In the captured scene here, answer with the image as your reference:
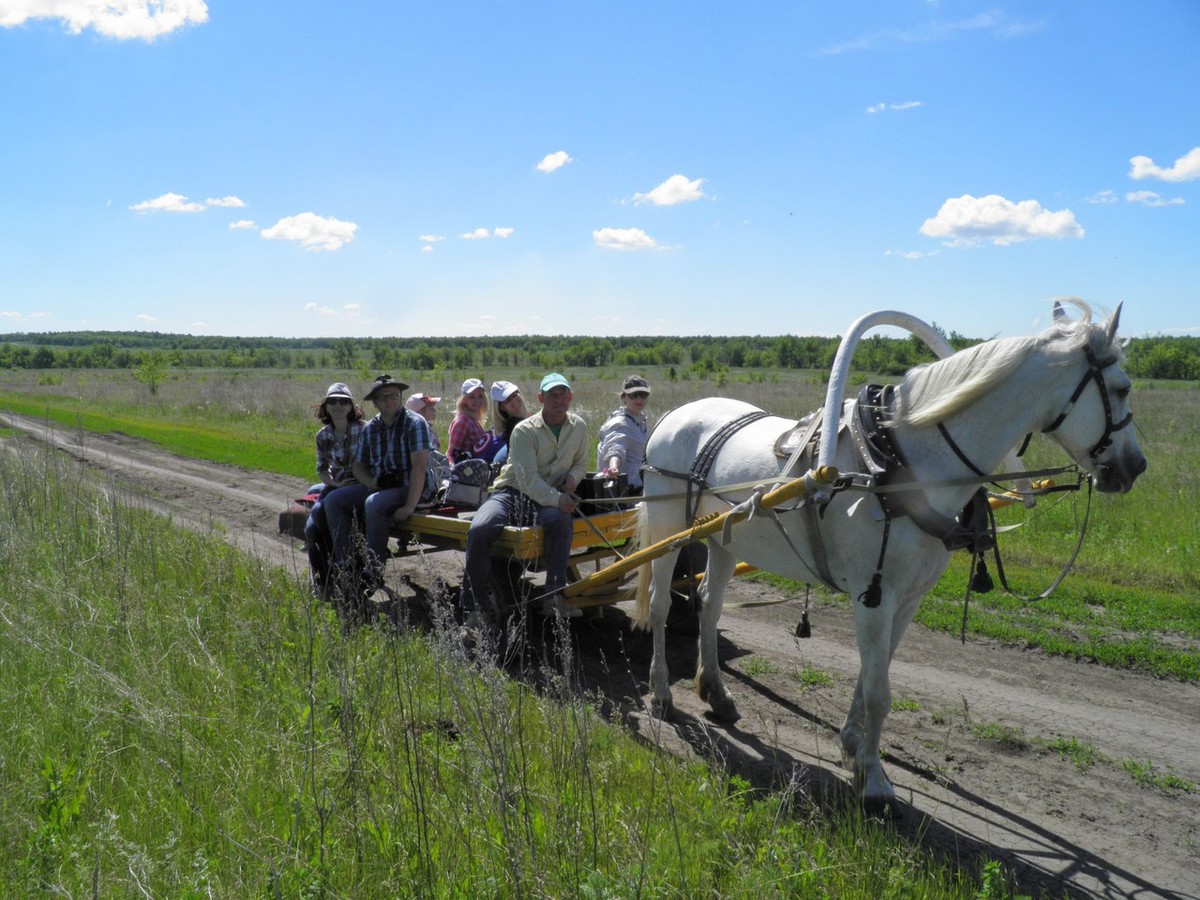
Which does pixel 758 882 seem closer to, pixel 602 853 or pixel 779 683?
pixel 602 853

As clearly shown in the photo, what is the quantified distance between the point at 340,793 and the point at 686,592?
389 cm

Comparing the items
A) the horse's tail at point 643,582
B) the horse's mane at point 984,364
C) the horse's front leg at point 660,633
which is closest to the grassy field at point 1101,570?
the horse's mane at point 984,364

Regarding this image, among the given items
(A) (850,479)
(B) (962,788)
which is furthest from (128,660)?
(B) (962,788)

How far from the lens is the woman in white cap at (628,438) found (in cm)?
725

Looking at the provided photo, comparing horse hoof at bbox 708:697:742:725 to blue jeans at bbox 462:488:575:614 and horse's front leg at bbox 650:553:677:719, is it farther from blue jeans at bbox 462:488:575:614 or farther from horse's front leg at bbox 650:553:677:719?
blue jeans at bbox 462:488:575:614

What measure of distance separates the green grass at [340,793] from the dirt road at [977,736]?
15.6 inches

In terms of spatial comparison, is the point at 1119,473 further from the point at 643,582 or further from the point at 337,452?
the point at 337,452

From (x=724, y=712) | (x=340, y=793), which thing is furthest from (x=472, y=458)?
(x=340, y=793)

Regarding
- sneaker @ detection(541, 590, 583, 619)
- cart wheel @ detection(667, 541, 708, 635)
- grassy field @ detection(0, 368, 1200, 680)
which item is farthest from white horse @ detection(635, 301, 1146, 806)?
cart wheel @ detection(667, 541, 708, 635)

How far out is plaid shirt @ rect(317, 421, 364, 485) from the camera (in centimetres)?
756

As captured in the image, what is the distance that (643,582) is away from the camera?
5.86m

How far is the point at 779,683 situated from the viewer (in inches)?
229

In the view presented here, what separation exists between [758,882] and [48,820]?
274 centimetres

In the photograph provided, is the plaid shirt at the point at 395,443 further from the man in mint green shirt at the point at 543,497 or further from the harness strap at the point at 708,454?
the harness strap at the point at 708,454
